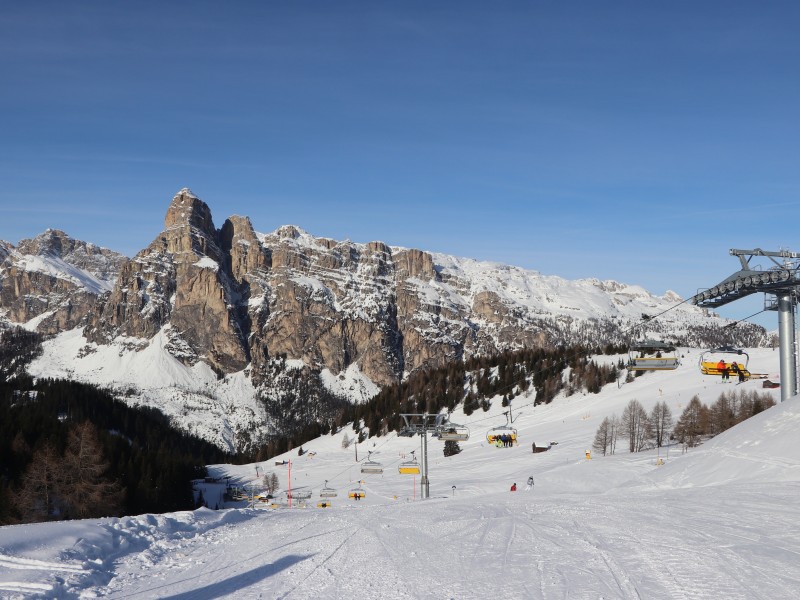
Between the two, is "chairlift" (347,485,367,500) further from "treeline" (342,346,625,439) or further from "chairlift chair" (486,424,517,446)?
"treeline" (342,346,625,439)

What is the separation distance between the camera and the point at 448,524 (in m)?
21.3

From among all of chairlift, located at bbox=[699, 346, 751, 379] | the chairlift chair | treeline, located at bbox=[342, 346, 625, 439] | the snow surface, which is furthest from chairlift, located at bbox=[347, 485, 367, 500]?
treeline, located at bbox=[342, 346, 625, 439]

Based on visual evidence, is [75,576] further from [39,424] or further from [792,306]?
[39,424]

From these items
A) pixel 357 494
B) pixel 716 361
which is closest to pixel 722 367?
pixel 716 361

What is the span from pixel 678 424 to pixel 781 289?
158ft

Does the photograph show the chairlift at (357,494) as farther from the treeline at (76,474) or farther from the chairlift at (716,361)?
the chairlift at (716,361)

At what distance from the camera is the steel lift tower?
38406 mm

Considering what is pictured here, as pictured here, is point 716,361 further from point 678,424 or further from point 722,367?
point 678,424

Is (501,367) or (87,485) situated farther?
(501,367)

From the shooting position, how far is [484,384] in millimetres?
154750

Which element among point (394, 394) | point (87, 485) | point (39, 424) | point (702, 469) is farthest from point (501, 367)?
point (702, 469)

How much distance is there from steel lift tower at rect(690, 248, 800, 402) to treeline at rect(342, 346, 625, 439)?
92200 millimetres

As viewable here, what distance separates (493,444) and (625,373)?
44.2m

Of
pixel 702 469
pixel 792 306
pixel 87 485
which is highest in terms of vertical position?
pixel 792 306
